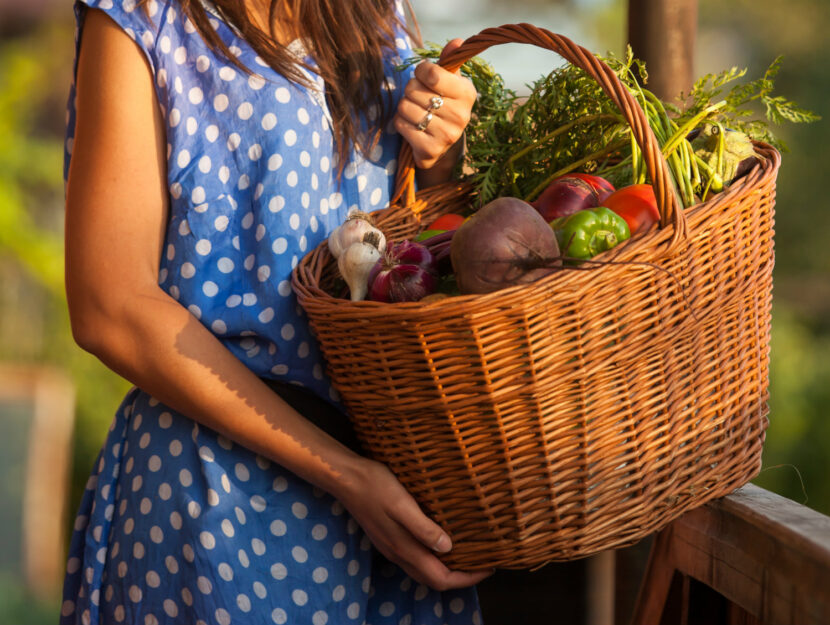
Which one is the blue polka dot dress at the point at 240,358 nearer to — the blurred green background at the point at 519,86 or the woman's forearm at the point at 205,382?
the woman's forearm at the point at 205,382

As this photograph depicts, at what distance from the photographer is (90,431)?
13.6 feet

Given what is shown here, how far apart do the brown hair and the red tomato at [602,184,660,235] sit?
1.23 ft

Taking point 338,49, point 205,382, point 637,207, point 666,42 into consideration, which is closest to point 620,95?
point 637,207

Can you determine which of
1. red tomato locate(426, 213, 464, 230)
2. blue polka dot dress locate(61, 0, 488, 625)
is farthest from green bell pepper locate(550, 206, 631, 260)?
blue polka dot dress locate(61, 0, 488, 625)

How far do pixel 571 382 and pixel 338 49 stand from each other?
0.60m

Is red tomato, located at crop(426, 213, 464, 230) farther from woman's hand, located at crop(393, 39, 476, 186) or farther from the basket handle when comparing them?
the basket handle

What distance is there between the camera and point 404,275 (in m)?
0.90

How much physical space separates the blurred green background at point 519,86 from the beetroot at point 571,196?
0.28 m

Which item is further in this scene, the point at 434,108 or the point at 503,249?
the point at 434,108

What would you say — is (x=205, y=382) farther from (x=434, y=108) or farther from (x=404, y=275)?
(x=434, y=108)

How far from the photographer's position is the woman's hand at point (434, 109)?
3.43ft

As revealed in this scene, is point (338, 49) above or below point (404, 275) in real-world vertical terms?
above

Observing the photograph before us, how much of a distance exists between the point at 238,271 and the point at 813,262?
29.9 ft

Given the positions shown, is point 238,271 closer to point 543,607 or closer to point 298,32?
point 298,32
